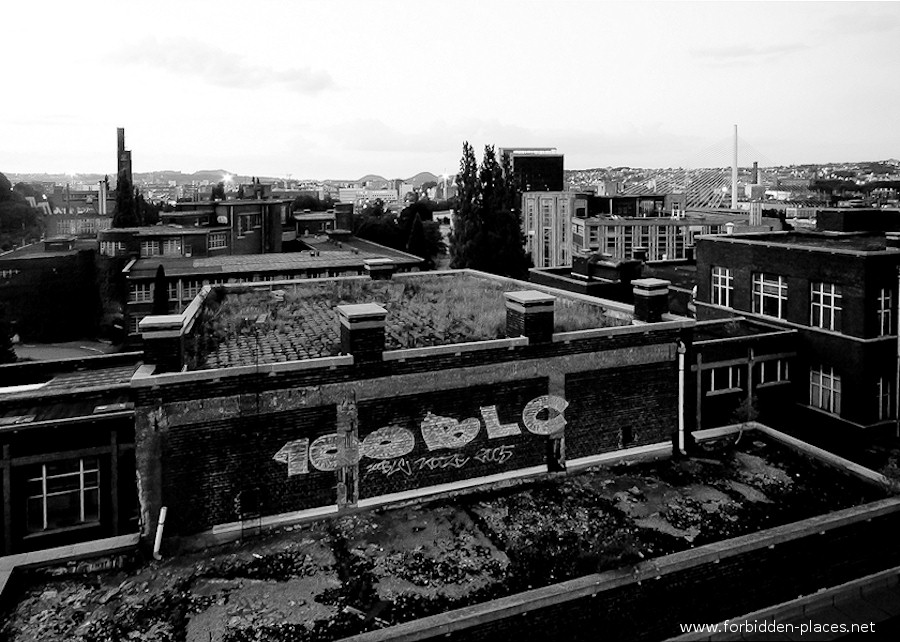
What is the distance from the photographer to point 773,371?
1227 inches

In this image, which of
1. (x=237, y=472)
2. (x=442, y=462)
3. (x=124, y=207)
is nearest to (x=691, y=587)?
(x=442, y=462)

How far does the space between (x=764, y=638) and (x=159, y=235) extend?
67.1 m

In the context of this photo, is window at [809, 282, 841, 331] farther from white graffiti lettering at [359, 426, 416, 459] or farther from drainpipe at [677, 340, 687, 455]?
white graffiti lettering at [359, 426, 416, 459]

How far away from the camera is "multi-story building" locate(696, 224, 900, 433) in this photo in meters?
28.3

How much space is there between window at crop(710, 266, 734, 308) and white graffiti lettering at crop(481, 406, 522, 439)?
2326cm

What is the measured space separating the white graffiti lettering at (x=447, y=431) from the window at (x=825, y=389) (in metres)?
21.7

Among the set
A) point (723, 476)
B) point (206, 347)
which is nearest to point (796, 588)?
point (723, 476)

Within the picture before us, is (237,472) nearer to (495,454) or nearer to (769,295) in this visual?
(495,454)

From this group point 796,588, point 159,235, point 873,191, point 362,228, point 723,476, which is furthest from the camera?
point 873,191

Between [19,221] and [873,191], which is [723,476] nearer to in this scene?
[19,221]

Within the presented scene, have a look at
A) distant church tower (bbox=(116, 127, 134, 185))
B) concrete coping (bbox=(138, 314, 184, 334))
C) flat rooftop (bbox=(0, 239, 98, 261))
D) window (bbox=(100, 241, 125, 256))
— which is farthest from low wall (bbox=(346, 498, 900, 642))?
distant church tower (bbox=(116, 127, 134, 185))

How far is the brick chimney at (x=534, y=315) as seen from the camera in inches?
629

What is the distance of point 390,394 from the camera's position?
14.8 metres

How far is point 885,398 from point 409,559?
83.5 feet
